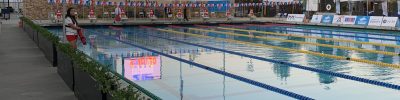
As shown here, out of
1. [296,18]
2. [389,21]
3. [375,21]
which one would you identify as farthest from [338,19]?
[296,18]

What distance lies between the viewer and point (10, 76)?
8.55 meters

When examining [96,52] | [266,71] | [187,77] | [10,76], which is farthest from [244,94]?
[96,52]

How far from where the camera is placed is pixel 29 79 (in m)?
8.21

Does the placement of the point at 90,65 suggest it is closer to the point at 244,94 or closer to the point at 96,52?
the point at 244,94

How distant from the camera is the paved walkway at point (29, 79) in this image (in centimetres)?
684

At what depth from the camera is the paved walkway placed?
22.4 ft

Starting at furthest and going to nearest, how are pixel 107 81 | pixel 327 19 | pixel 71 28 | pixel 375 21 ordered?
pixel 327 19 < pixel 375 21 < pixel 71 28 < pixel 107 81

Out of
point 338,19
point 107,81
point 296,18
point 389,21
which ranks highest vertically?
point 296,18

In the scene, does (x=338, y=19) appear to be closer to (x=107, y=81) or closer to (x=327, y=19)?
(x=327, y=19)

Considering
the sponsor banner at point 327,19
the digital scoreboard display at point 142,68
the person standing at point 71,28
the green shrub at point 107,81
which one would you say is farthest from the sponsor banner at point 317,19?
the green shrub at point 107,81

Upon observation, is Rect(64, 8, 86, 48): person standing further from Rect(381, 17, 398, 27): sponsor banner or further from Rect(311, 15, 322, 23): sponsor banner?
Rect(311, 15, 322, 23): sponsor banner

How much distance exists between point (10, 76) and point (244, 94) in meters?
4.04

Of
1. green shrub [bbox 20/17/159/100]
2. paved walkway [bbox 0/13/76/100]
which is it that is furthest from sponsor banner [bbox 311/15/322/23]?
green shrub [bbox 20/17/159/100]

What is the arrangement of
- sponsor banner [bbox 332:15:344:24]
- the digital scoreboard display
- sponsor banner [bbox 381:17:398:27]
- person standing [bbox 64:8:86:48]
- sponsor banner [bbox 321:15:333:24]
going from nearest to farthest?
the digital scoreboard display, person standing [bbox 64:8:86:48], sponsor banner [bbox 381:17:398:27], sponsor banner [bbox 332:15:344:24], sponsor banner [bbox 321:15:333:24]
